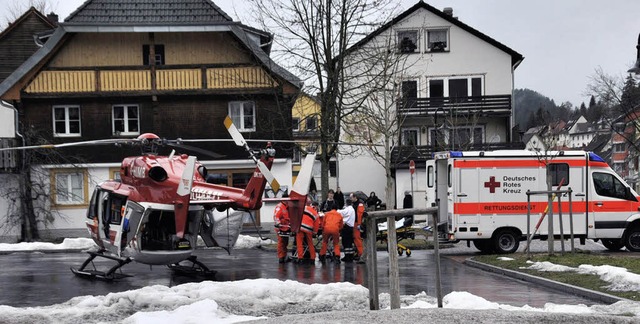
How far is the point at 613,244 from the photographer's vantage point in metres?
27.3

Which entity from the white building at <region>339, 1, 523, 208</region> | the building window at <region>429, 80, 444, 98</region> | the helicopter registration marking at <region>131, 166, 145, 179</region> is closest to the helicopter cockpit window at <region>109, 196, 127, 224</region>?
the helicopter registration marking at <region>131, 166, 145, 179</region>

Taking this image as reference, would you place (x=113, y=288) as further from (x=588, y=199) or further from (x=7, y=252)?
(x=588, y=199)

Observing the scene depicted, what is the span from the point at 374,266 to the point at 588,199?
16.0 meters

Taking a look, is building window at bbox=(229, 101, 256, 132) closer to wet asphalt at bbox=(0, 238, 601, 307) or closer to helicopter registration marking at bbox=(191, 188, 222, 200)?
wet asphalt at bbox=(0, 238, 601, 307)

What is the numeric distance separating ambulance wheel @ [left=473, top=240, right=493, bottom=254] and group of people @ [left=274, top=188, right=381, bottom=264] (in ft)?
12.3

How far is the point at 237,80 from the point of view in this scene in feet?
122

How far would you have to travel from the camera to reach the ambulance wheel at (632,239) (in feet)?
86.5

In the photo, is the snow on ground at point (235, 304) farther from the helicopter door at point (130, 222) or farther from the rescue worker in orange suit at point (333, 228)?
the rescue worker in orange suit at point (333, 228)

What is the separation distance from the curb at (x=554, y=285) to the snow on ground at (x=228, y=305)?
1.26 meters

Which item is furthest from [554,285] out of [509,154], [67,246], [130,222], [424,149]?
[424,149]

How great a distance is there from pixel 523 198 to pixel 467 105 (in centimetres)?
2214

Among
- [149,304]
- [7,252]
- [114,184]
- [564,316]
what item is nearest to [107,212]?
[114,184]

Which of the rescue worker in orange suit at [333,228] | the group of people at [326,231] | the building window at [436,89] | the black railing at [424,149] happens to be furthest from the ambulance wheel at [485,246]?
the building window at [436,89]

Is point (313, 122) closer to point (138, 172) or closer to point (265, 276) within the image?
point (265, 276)
